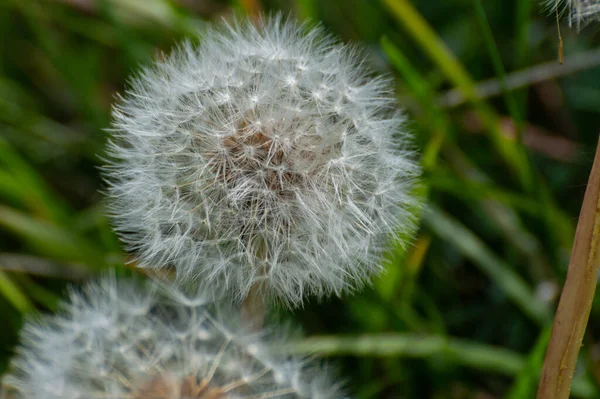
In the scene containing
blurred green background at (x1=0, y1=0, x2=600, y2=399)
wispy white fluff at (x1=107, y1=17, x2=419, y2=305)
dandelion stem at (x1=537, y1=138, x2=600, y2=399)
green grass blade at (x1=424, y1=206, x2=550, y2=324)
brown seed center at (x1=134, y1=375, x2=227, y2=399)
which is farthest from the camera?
green grass blade at (x1=424, y1=206, x2=550, y2=324)

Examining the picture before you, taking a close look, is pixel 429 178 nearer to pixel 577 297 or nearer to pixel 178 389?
pixel 577 297

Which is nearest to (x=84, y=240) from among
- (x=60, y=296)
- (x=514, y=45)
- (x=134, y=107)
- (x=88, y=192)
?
(x=60, y=296)

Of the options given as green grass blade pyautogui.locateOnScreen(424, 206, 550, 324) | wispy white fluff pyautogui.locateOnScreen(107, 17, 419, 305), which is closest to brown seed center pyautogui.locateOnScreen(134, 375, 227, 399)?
wispy white fluff pyautogui.locateOnScreen(107, 17, 419, 305)

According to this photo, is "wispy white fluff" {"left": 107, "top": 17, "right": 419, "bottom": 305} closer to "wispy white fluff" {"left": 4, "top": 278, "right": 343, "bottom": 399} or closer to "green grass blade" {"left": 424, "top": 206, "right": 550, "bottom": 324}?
"wispy white fluff" {"left": 4, "top": 278, "right": 343, "bottom": 399}

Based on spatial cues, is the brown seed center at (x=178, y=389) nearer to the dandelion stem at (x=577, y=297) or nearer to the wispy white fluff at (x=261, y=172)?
the wispy white fluff at (x=261, y=172)

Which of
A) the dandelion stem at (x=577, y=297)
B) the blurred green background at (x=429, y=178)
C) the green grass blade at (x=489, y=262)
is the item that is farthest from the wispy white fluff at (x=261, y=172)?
the green grass blade at (x=489, y=262)

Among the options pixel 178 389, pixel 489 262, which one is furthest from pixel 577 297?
pixel 489 262
